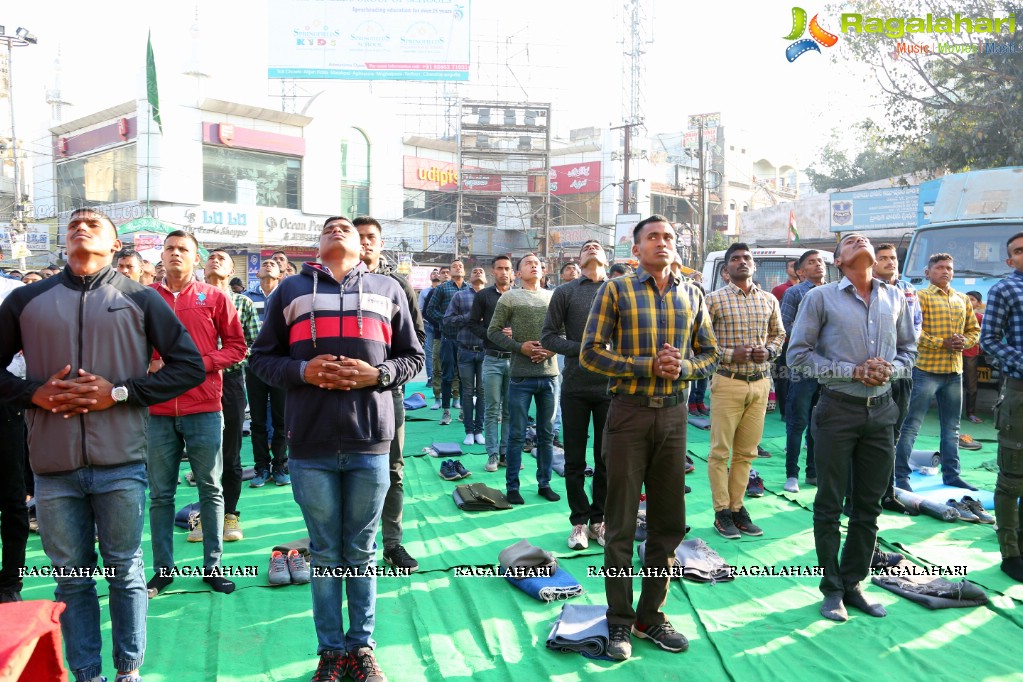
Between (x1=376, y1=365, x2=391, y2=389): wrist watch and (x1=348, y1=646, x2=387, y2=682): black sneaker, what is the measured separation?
126cm

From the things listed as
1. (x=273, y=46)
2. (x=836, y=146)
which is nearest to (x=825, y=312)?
(x=273, y=46)

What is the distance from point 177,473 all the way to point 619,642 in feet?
9.26

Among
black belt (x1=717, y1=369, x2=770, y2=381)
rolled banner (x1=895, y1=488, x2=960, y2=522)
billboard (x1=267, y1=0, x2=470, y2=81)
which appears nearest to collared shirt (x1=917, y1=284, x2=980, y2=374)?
rolled banner (x1=895, y1=488, x2=960, y2=522)

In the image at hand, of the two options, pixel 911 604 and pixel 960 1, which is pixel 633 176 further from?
pixel 911 604

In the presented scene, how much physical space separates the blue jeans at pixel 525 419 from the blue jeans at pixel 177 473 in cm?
260

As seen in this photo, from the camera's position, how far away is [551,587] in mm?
4273

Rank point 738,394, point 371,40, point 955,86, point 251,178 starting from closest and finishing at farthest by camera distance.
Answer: point 738,394 → point 955,86 → point 371,40 → point 251,178

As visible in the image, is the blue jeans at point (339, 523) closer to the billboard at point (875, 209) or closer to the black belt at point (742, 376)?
the black belt at point (742, 376)

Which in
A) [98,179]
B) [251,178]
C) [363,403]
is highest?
[251,178]

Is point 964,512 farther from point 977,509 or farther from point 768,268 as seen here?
point 768,268

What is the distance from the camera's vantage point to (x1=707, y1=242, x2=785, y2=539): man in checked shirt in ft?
18.0

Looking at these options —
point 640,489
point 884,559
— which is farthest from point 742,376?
point 640,489

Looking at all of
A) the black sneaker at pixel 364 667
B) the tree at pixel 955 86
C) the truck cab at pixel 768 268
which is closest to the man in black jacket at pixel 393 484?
the black sneaker at pixel 364 667

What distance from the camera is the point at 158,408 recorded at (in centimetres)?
429
